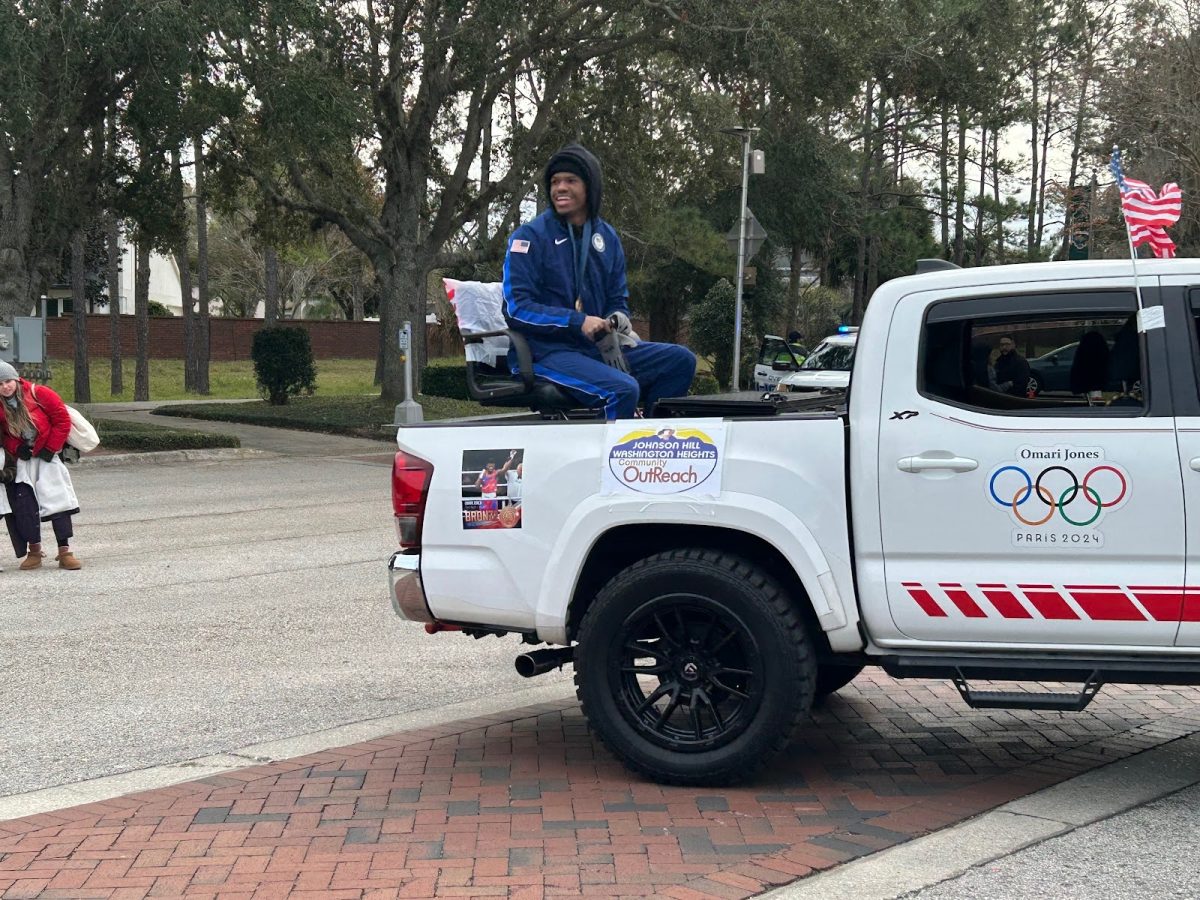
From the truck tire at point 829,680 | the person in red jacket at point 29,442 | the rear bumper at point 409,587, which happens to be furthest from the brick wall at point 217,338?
the rear bumper at point 409,587

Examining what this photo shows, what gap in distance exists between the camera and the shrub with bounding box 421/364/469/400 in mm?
29016

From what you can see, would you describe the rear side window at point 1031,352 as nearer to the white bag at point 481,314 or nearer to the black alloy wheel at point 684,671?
the black alloy wheel at point 684,671

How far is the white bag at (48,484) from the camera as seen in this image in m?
10.5

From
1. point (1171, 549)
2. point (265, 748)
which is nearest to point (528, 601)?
point (265, 748)

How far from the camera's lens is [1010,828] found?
456 centimetres

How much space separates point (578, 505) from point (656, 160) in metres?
22.5

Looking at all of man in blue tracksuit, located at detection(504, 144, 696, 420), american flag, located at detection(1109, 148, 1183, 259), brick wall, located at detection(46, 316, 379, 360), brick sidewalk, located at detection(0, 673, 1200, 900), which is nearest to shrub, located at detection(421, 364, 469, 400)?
brick wall, located at detection(46, 316, 379, 360)

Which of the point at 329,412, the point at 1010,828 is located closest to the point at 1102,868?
the point at 1010,828

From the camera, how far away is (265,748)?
570 centimetres

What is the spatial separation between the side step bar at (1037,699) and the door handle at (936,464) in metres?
0.70

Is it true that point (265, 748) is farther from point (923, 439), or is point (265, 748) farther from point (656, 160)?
point (656, 160)

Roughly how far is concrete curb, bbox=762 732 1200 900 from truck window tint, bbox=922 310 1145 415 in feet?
4.55

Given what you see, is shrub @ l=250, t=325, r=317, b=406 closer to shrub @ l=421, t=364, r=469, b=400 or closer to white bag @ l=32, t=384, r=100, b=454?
shrub @ l=421, t=364, r=469, b=400

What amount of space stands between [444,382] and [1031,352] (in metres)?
24.6
